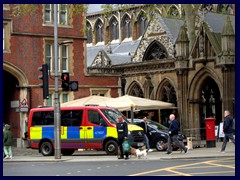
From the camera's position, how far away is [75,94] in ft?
131

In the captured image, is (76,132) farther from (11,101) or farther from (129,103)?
(11,101)

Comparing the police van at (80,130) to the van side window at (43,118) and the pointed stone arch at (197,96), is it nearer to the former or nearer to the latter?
the van side window at (43,118)

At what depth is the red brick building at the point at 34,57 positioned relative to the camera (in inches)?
1464

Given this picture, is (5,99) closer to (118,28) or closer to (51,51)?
(51,51)

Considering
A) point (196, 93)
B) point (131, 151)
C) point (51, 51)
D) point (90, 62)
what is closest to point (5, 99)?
point (51, 51)

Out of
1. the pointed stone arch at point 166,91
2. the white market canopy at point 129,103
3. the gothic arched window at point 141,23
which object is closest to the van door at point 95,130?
the white market canopy at point 129,103

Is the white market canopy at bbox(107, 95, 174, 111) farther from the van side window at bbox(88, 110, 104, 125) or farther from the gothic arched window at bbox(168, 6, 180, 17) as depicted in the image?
the gothic arched window at bbox(168, 6, 180, 17)

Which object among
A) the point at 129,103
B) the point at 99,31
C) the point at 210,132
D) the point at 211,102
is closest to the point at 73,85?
the point at 129,103

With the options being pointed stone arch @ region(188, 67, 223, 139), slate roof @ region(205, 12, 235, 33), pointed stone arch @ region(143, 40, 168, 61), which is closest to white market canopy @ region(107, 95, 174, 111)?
pointed stone arch @ region(188, 67, 223, 139)

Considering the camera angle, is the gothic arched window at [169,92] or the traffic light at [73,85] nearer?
the traffic light at [73,85]

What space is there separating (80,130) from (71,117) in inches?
27.8

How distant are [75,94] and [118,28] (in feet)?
106
